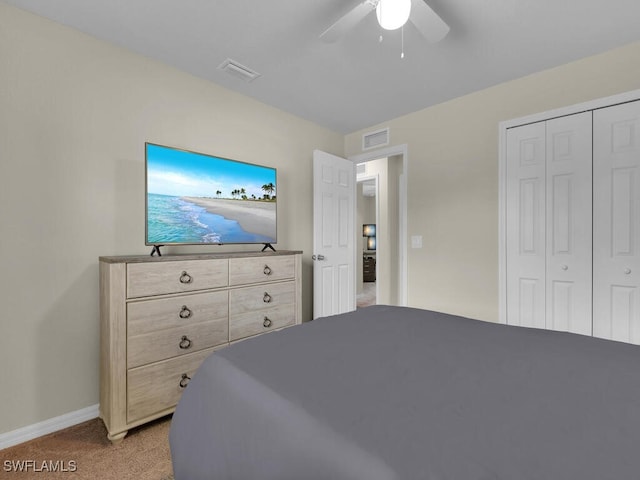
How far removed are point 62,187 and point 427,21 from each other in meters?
2.41

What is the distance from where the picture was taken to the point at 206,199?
2.47 m

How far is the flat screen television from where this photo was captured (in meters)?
2.19

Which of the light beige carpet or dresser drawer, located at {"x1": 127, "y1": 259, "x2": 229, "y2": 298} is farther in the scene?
dresser drawer, located at {"x1": 127, "y1": 259, "x2": 229, "y2": 298}

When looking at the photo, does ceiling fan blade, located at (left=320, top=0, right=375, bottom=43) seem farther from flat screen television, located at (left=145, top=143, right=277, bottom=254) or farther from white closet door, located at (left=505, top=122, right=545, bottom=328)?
white closet door, located at (left=505, top=122, right=545, bottom=328)

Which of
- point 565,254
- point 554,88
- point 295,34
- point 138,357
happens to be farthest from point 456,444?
point 554,88

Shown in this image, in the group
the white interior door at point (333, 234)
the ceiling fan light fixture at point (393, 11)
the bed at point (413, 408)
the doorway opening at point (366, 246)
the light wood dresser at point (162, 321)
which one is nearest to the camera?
the bed at point (413, 408)

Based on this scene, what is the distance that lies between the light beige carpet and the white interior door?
1.86m

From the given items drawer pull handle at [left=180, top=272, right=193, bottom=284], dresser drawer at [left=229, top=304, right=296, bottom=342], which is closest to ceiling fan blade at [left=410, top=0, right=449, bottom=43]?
drawer pull handle at [left=180, top=272, right=193, bottom=284]

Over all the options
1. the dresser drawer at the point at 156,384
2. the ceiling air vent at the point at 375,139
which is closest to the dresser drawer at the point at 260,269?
the dresser drawer at the point at 156,384

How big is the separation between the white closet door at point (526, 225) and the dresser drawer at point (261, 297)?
194 cm

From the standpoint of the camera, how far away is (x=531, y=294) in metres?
2.60

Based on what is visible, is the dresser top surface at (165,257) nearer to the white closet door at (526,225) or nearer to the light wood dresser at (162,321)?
the light wood dresser at (162,321)

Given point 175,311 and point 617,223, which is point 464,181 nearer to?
point 617,223

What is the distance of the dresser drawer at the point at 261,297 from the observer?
2260 mm
